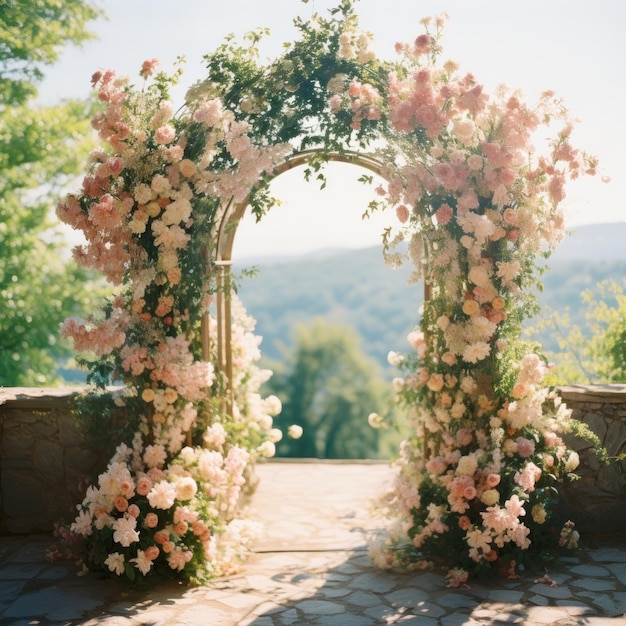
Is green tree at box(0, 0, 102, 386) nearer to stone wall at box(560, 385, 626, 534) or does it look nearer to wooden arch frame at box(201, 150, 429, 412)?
wooden arch frame at box(201, 150, 429, 412)

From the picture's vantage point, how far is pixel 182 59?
Result: 515 cm

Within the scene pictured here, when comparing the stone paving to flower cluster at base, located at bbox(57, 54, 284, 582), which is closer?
the stone paving

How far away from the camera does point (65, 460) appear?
5801 millimetres

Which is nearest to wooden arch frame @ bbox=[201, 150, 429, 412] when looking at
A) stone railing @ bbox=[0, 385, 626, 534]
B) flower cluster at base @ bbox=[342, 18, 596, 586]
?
flower cluster at base @ bbox=[342, 18, 596, 586]

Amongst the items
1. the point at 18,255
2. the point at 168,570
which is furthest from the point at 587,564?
the point at 18,255

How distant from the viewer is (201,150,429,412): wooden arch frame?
535 cm

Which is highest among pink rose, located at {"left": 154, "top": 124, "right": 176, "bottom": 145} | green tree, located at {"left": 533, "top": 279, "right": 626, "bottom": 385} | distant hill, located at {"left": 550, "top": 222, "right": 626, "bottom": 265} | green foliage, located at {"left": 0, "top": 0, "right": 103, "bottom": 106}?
green foliage, located at {"left": 0, "top": 0, "right": 103, "bottom": 106}

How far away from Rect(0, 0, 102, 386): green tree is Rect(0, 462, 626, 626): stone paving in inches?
254

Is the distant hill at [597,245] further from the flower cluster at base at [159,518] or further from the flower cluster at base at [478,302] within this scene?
the flower cluster at base at [159,518]

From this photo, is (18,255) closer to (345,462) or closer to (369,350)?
(345,462)

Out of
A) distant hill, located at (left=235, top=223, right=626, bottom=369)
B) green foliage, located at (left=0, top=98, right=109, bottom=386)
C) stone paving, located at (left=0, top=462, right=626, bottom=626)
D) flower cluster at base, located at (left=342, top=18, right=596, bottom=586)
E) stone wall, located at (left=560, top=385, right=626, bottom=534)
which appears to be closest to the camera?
stone paving, located at (left=0, top=462, right=626, bottom=626)

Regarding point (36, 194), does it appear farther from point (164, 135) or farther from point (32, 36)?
point (164, 135)

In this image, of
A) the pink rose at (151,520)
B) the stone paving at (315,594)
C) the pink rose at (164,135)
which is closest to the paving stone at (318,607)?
the stone paving at (315,594)

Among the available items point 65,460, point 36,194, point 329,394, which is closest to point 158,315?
point 65,460
